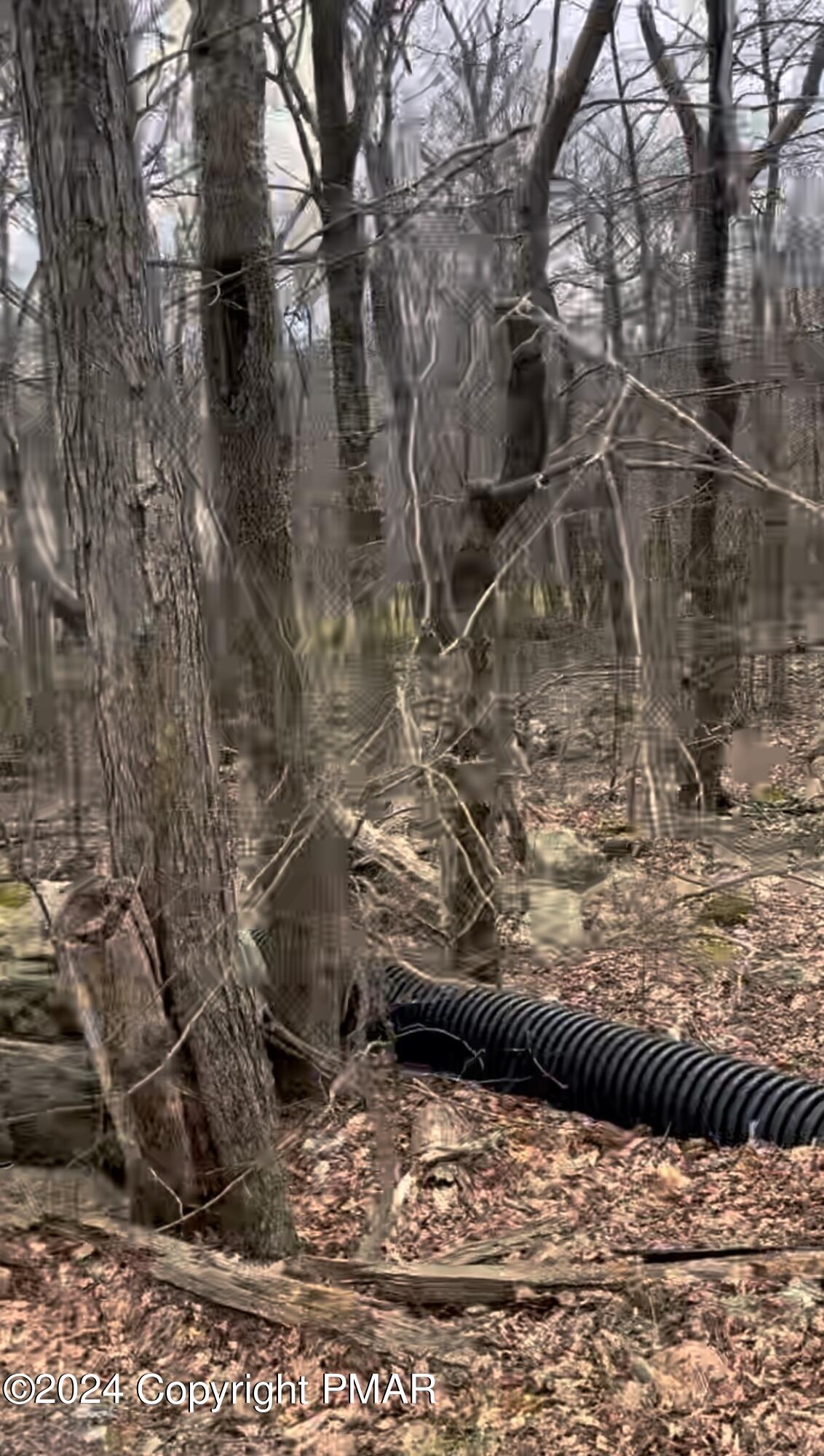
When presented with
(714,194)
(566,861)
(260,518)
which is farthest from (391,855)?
(714,194)

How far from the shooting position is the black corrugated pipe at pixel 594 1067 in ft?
12.7

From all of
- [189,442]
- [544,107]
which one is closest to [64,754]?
[189,442]

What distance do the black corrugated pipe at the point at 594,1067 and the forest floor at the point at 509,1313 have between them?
0.10 meters

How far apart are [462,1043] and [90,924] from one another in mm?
2123

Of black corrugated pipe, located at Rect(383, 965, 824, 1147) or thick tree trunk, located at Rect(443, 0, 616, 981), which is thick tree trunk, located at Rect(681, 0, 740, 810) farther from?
black corrugated pipe, located at Rect(383, 965, 824, 1147)

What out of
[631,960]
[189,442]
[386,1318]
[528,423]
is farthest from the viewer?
[631,960]

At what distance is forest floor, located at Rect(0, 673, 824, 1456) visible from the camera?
2.57 m

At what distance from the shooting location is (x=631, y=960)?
5.57 meters

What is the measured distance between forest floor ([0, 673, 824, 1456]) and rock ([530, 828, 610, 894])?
1.94 meters

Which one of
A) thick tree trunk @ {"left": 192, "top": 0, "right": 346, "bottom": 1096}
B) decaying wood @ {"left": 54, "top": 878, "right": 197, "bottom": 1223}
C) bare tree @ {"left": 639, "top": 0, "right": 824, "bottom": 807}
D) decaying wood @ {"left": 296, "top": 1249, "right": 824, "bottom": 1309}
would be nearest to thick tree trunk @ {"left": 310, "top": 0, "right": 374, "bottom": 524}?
thick tree trunk @ {"left": 192, "top": 0, "right": 346, "bottom": 1096}

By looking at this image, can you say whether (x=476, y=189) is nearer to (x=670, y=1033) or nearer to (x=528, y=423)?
(x=528, y=423)

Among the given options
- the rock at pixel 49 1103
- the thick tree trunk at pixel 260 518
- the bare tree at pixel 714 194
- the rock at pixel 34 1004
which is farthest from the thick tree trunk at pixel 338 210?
the rock at pixel 49 1103

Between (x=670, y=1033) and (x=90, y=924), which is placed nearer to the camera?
A: (x=90, y=924)

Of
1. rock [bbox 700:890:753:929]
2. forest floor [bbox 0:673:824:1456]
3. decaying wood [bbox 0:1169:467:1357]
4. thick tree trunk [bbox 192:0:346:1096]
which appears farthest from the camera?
rock [bbox 700:890:753:929]
